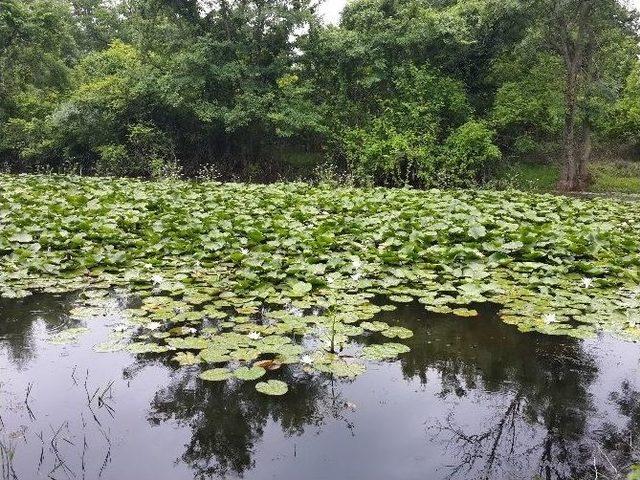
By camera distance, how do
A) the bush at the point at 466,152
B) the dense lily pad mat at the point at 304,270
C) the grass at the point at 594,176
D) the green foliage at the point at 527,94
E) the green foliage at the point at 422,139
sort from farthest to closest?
the grass at the point at 594,176, the green foliage at the point at 527,94, the bush at the point at 466,152, the green foliage at the point at 422,139, the dense lily pad mat at the point at 304,270

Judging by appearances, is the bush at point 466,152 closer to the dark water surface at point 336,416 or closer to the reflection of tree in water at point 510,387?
the reflection of tree in water at point 510,387

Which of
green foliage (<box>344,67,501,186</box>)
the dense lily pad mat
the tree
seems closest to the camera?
the dense lily pad mat

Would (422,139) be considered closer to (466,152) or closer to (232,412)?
(466,152)

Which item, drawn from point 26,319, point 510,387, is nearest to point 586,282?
point 510,387

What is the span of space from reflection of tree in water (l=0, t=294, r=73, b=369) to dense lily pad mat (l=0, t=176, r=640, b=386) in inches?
5.5

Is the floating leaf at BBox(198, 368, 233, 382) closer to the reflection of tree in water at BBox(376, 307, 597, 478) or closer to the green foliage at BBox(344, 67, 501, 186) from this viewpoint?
the reflection of tree in water at BBox(376, 307, 597, 478)

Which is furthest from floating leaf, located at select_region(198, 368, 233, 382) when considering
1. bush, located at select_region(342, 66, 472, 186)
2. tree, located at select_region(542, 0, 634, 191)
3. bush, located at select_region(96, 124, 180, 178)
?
tree, located at select_region(542, 0, 634, 191)

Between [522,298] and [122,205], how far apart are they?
17.2 ft

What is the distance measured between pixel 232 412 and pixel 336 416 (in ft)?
1.60

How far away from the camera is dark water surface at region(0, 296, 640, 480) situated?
213 centimetres

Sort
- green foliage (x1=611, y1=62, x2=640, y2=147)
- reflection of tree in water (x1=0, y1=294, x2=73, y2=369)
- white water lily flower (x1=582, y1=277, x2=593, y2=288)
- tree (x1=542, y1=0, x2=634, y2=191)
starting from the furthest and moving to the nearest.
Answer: green foliage (x1=611, y1=62, x2=640, y2=147) < tree (x1=542, y1=0, x2=634, y2=191) < white water lily flower (x1=582, y1=277, x2=593, y2=288) < reflection of tree in water (x1=0, y1=294, x2=73, y2=369)

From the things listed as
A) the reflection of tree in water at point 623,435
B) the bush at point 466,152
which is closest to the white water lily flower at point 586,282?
the reflection of tree in water at point 623,435

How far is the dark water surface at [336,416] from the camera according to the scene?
7.00ft

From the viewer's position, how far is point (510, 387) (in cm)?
278
